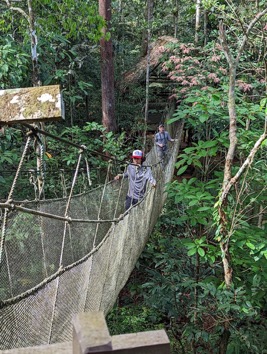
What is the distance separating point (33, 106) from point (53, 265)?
906mm

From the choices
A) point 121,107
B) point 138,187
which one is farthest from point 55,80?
point 138,187

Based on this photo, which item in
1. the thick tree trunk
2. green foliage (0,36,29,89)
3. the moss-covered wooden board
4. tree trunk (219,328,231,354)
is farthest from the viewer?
green foliage (0,36,29,89)

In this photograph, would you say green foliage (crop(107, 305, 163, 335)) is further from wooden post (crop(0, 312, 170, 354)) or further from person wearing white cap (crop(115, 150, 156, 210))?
wooden post (crop(0, 312, 170, 354))

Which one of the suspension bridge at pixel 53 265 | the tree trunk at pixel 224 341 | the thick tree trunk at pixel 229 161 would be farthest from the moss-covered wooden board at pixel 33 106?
the tree trunk at pixel 224 341

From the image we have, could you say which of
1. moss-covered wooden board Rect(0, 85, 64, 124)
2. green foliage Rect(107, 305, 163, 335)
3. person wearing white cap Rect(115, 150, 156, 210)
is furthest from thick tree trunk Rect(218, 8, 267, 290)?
moss-covered wooden board Rect(0, 85, 64, 124)

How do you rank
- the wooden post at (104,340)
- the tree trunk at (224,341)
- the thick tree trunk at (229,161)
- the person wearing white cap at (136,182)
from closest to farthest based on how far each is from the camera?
the wooden post at (104,340)
the thick tree trunk at (229,161)
the tree trunk at (224,341)
the person wearing white cap at (136,182)

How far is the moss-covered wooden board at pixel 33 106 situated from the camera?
885 mm

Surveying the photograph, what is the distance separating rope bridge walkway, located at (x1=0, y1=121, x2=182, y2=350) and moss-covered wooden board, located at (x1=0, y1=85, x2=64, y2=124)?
0.18 m

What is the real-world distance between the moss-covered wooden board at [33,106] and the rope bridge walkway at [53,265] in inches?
7.0

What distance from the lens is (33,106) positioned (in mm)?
893

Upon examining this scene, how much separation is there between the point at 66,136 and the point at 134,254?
274 cm

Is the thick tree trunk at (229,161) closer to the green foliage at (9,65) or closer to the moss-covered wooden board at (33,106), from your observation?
the moss-covered wooden board at (33,106)

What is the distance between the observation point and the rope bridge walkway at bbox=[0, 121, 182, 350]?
3.43 ft

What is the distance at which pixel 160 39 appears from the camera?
23.0 ft
